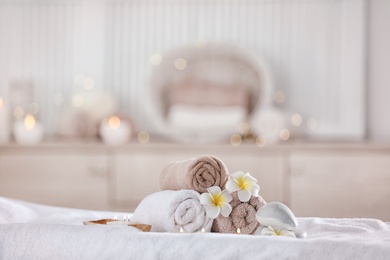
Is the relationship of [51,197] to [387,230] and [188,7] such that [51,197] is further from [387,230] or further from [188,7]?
[387,230]

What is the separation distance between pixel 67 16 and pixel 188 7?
25.0 inches

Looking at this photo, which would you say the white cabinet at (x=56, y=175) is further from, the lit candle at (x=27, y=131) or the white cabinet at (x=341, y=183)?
the white cabinet at (x=341, y=183)

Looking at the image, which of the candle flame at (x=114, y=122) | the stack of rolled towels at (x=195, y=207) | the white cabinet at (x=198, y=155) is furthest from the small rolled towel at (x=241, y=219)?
the candle flame at (x=114, y=122)

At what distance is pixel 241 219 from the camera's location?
5.32ft

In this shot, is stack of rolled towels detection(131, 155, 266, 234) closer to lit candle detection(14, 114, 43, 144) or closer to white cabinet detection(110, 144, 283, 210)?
white cabinet detection(110, 144, 283, 210)

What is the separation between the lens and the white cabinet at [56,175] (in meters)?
3.50

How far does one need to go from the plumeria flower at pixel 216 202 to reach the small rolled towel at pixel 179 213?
4cm

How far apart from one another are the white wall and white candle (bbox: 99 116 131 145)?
4.05ft

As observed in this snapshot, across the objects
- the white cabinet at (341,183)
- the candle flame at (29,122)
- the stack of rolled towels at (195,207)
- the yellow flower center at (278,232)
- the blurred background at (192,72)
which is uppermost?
the blurred background at (192,72)

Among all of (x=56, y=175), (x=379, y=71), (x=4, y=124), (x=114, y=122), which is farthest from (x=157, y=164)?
(x=379, y=71)

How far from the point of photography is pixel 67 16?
154 inches

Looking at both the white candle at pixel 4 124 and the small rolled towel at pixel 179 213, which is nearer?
the small rolled towel at pixel 179 213

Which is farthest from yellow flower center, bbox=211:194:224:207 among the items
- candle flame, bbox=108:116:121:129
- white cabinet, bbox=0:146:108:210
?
candle flame, bbox=108:116:121:129

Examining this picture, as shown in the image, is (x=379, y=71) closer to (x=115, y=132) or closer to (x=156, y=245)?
(x=115, y=132)
